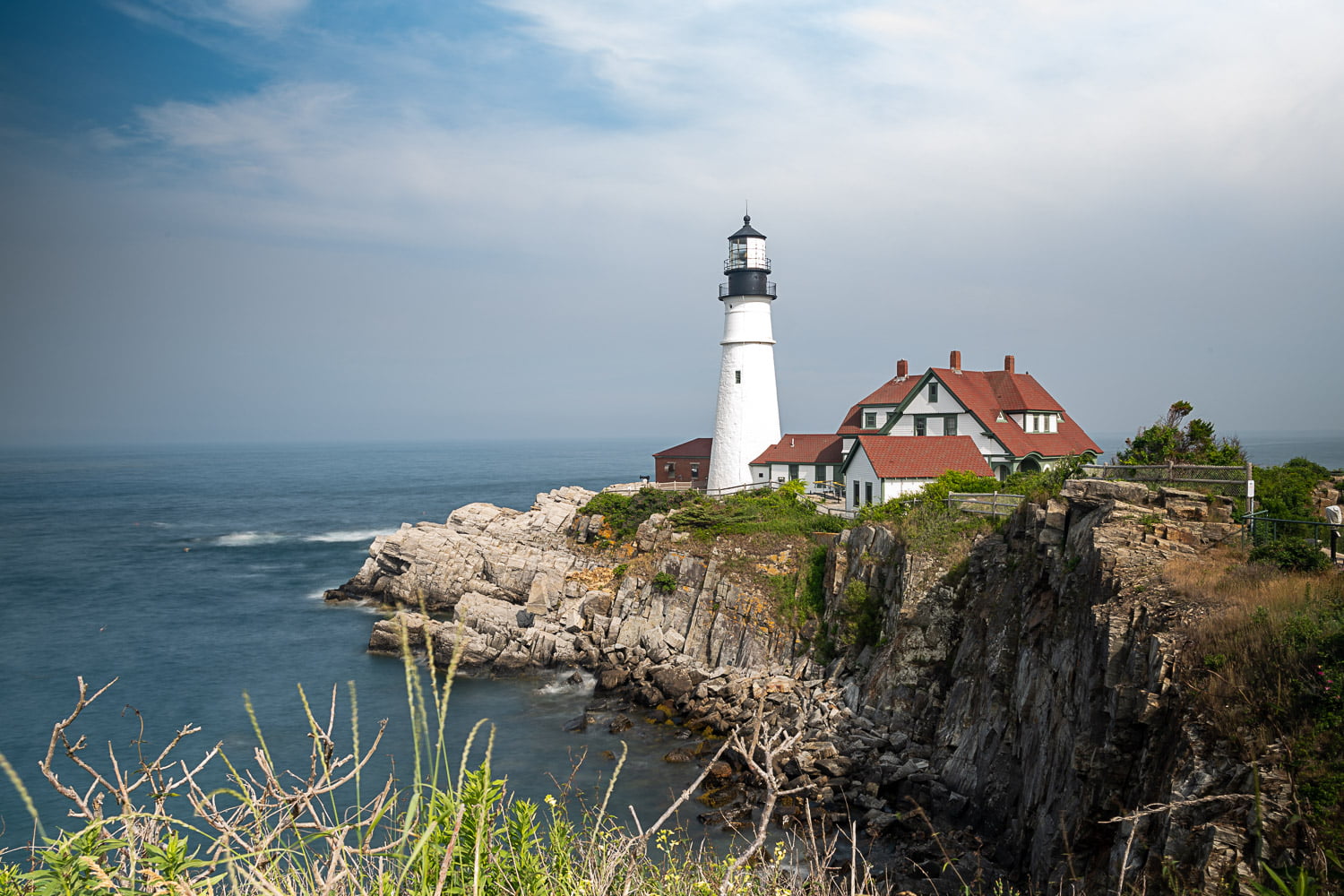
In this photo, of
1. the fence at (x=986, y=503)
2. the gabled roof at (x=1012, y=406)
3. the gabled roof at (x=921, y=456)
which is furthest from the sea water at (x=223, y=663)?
the gabled roof at (x=1012, y=406)

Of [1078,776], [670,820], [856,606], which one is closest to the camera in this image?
[1078,776]

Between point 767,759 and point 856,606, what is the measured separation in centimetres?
2177

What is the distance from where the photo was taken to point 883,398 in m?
37.1

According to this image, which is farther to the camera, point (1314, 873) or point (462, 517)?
point (462, 517)

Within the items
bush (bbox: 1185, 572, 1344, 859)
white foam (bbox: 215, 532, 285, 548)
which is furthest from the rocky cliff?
white foam (bbox: 215, 532, 285, 548)

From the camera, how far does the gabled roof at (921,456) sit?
30.3 metres

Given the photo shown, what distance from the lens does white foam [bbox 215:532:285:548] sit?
5509 cm

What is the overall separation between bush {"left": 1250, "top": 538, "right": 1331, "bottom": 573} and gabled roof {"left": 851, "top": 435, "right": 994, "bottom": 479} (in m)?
17.7

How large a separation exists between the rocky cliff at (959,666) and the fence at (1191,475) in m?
0.92

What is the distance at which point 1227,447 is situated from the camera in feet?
69.2

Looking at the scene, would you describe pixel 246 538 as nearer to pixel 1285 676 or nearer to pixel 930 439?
pixel 930 439

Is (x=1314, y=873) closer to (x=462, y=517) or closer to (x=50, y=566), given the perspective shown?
(x=462, y=517)

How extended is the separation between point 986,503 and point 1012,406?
1253 centimetres

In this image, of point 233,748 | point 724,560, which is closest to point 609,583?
point 724,560
